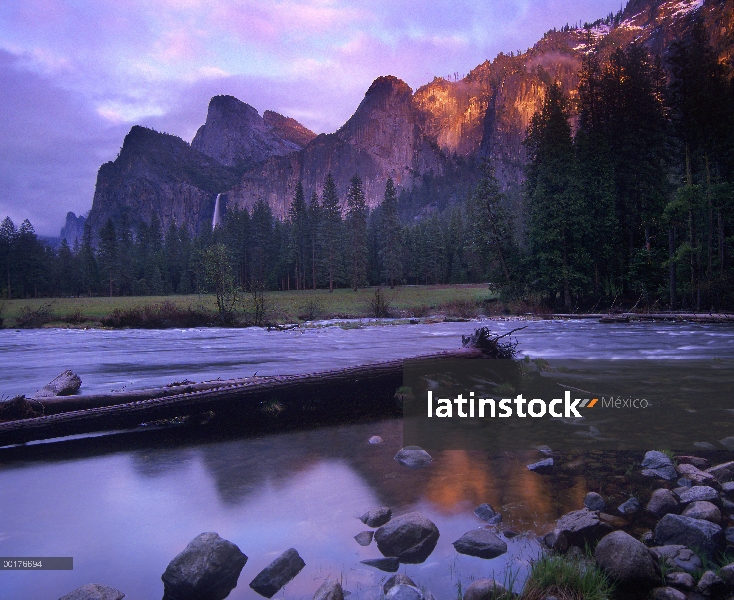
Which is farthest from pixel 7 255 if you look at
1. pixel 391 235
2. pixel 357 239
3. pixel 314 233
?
pixel 391 235

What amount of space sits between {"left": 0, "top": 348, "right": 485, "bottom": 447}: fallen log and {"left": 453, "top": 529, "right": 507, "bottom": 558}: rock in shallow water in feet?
17.3

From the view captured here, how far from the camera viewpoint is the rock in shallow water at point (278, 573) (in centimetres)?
412

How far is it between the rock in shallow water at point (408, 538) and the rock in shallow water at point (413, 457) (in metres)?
2.04

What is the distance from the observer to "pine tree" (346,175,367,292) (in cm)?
8806

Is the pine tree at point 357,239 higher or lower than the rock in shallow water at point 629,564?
higher

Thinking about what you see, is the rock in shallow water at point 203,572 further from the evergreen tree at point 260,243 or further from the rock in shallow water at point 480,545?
the evergreen tree at point 260,243

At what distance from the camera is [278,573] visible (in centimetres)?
424

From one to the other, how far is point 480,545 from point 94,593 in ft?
10.9

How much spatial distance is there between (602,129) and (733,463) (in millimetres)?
43758

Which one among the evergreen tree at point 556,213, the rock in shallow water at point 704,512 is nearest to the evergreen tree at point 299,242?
the evergreen tree at point 556,213

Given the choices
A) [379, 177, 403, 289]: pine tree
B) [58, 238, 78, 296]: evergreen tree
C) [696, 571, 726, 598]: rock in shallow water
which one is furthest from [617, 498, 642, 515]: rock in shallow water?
[58, 238, 78, 296]: evergreen tree

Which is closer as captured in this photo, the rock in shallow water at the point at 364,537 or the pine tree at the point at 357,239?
the rock in shallow water at the point at 364,537

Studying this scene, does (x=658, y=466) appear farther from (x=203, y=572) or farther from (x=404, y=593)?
(x=203, y=572)

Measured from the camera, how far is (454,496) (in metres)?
5.77
